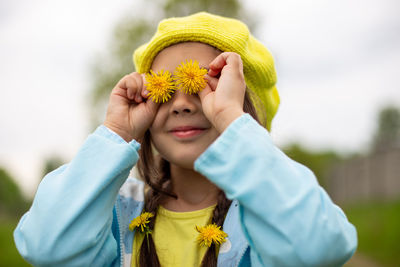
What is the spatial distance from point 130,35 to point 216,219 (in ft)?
56.6

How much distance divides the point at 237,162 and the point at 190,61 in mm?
825

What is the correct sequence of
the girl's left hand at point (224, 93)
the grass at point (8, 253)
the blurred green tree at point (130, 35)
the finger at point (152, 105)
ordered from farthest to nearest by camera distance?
the blurred green tree at point (130, 35)
the grass at point (8, 253)
the finger at point (152, 105)
the girl's left hand at point (224, 93)

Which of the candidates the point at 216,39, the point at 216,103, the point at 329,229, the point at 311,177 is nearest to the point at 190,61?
the point at 216,39

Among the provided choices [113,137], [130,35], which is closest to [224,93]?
[113,137]

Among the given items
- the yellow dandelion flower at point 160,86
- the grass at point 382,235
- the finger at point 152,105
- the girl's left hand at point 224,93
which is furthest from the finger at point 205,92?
the grass at point 382,235

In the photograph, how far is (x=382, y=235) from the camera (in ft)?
33.9

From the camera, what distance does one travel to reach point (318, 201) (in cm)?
179

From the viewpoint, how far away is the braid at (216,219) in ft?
7.12

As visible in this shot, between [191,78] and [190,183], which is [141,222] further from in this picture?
[191,78]

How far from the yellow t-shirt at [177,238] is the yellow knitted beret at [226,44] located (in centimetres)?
85

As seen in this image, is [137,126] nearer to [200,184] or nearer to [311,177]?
[200,184]

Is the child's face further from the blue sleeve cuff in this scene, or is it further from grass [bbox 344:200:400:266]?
grass [bbox 344:200:400:266]

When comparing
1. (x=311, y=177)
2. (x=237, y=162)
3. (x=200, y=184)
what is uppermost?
(x=237, y=162)

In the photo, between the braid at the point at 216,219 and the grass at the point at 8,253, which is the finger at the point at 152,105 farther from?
the grass at the point at 8,253
